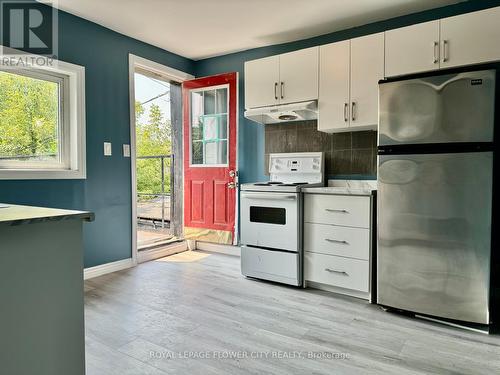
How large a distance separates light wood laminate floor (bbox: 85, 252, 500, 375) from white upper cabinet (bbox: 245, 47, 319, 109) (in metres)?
1.75

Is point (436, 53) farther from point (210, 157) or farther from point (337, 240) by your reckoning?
point (210, 157)

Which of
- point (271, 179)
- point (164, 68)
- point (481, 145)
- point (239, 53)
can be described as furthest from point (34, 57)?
point (481, 145)

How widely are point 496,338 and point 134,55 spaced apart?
386cm

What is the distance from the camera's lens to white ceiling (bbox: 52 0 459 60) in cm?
276

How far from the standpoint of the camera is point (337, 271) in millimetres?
2689

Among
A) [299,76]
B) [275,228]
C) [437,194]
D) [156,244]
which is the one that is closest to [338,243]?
[275,228]

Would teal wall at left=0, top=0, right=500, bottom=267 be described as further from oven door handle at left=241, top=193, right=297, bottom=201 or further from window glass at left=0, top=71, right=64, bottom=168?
oven door handle at left=241, top=193, right=297, bottom=201

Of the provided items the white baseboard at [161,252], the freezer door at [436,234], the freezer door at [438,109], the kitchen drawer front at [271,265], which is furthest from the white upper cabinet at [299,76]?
the white baseboard at [161,252]

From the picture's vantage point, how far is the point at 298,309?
245cm

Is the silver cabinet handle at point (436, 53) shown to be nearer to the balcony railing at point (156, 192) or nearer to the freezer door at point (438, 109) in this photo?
the freezer door at point (438, 109)

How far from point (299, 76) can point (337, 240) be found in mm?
1518

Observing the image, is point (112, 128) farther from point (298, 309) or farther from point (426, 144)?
point (426, 144)

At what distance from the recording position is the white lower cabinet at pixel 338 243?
8.42ft

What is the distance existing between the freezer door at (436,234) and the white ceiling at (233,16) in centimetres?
145
